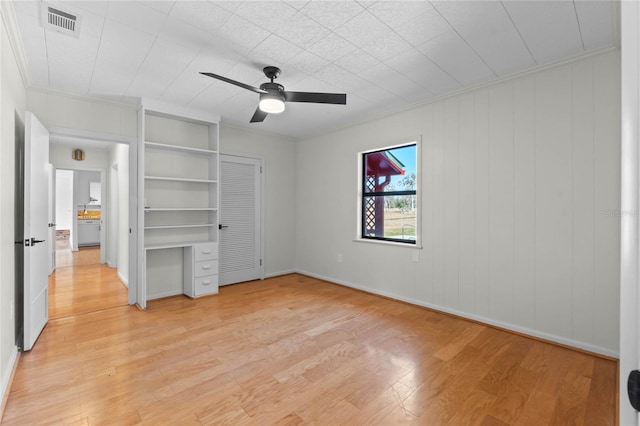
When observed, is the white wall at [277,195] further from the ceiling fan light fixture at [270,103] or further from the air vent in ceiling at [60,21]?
the air vent in ceiling at [60,21]

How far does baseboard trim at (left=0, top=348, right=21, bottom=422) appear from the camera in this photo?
6.49 ft

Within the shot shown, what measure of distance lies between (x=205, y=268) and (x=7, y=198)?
7.69 ft

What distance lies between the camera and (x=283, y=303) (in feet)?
13.4

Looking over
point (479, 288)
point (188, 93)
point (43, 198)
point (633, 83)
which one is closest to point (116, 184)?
point (43, 198)

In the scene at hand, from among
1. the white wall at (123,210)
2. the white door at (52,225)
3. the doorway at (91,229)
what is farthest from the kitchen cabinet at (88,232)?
the white wall at (123,210)

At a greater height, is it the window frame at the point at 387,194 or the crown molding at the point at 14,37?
the crown molding at the point at 14,37

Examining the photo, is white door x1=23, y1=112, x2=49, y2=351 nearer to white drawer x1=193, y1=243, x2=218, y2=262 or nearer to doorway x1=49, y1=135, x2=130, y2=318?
doorway x1=49, y1=135, x2=130, y2=318

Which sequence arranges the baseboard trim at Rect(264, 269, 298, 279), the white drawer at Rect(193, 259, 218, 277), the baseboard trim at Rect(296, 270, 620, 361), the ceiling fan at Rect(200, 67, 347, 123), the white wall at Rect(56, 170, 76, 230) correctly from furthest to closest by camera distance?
the white wall at Rect(56, 170, 76, 230) → the baseboard trim at Rect(264, 269, 298, 279) → the white drawer at Rect(193, 259, 218, 277) → the ceiling fan at Rect(200, 67, 347, 123) → the baseboard trim at Rect(296, 270, 620, 361)

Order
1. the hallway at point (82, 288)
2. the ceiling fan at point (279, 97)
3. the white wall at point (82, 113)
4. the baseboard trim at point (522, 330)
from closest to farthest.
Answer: the baseboard trim at point (522, 330) → the ceiling fan at point (279, 97) → the white wall at point (82, 113) → the hallway at point (82, 288)

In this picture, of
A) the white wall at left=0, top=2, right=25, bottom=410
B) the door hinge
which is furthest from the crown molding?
the door hinge

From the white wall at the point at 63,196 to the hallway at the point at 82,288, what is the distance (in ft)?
10.6

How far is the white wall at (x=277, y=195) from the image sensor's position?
5.37 meters

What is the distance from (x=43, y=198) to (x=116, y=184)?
309 centimetres

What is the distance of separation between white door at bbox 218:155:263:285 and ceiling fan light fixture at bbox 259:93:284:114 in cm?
230
